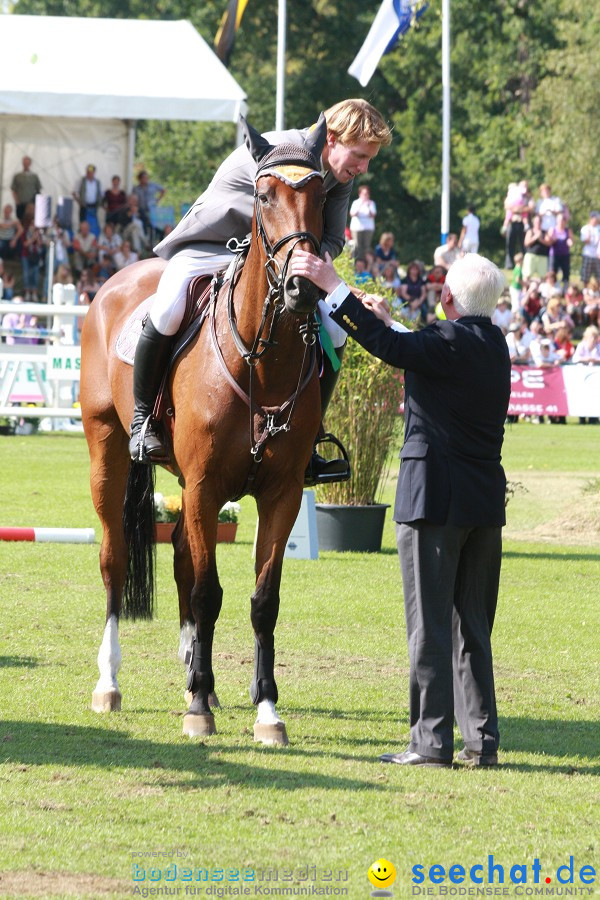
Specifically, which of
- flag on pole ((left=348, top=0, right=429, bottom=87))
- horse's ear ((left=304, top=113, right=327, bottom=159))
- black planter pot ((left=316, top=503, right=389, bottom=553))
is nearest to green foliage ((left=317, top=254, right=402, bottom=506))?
black planter pot ((left=316, top=503, right=389, bottom=553))

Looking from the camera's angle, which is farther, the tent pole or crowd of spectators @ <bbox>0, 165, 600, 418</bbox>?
the tent pole

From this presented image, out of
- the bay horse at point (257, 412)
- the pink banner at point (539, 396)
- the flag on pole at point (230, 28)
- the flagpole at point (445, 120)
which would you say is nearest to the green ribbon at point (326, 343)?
the bay horse at point (257, 412)

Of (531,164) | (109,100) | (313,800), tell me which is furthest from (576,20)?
(313,800)

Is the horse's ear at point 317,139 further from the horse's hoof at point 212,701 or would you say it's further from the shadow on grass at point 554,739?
the shadow on grass at point 554,739

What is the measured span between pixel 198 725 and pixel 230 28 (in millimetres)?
27901

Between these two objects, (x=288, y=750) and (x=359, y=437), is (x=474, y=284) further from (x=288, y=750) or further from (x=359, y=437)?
(x=359, y=437)

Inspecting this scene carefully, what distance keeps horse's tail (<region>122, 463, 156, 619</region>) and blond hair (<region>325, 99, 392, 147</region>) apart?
7.84 feet

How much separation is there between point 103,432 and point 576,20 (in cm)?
5020

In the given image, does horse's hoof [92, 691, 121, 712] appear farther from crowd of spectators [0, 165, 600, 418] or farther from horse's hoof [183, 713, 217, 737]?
crowd of spectators [0, 165, 600, 418]

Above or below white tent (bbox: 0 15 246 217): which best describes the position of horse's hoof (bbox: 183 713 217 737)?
below

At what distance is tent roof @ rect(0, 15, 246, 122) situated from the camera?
25.5 meters

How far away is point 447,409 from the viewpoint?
5.93 m

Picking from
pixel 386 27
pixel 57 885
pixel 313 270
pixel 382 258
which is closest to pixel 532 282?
pixel 382 258

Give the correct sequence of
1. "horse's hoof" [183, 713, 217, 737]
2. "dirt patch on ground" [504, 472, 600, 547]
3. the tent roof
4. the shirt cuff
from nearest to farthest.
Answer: the shirt cuff
"horse's hoof" [183, 713, 217, 737]
"dirt patch on ground" [504, 472, 600, 547]
the tent roof
